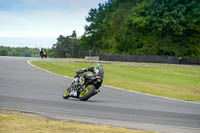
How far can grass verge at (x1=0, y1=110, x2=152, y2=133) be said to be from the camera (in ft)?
26.4

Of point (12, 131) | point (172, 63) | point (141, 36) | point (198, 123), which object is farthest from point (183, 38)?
point (12, 131)

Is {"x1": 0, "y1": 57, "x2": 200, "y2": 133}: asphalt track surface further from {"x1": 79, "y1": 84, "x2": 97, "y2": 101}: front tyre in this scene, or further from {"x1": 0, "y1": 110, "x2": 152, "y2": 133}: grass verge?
{"x1": 0, "y1": 110, "x2": 152, "y2": 133}: grass verge

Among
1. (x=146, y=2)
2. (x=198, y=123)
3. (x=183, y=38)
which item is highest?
(x=146, y=2)

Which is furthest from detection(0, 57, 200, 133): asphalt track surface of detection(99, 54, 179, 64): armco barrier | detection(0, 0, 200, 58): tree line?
detection(0, 0, 200, 58): tree line

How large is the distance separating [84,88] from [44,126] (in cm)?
579

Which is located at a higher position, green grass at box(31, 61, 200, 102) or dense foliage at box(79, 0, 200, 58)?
dense foliage at box(79, 0, 200, 58)

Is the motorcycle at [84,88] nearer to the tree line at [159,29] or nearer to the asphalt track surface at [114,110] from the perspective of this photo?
the asphalt track surface at [114,110]

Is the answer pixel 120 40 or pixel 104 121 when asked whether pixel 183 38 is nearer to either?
pixel 120 40

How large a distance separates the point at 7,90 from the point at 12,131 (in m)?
8.75

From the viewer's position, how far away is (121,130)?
29.5 ft

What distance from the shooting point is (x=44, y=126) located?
8.60 meters

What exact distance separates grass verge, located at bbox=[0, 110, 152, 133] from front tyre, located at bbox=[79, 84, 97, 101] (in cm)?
419

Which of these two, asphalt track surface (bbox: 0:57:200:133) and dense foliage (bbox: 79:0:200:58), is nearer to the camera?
asphalt track surface (bbox: 0:57:200:133)

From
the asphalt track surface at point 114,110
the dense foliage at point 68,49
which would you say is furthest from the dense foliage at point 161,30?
the dense foliage at point 68,49
